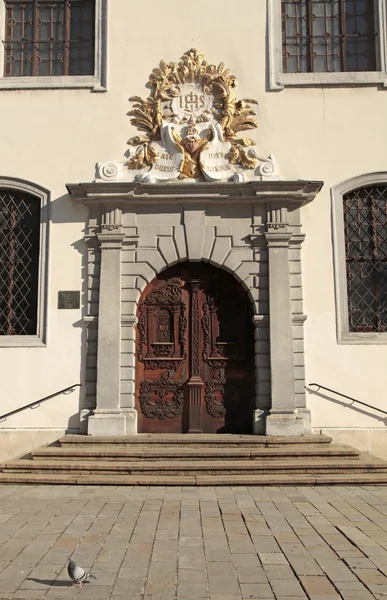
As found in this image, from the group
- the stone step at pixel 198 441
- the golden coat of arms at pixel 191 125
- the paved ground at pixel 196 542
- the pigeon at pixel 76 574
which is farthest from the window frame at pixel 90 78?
the pigeon at pixel 76 574

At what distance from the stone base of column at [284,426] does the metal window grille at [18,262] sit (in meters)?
4.25

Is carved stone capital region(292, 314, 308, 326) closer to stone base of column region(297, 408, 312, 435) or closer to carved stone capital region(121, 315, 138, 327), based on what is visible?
stone base of column region(297, 408, 312, 435)

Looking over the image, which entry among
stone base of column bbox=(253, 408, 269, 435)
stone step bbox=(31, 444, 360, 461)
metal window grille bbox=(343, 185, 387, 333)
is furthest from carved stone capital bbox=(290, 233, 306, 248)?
stone step bbox=(31, 444, 360, 461)

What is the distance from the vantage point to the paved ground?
459 cm

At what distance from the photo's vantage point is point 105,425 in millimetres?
9484

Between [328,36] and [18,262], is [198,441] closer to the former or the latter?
[18,262]

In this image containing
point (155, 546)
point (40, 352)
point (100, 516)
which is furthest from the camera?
point (40, 352)

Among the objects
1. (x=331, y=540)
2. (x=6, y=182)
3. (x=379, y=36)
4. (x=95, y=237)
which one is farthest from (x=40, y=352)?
(x=379, y=36)

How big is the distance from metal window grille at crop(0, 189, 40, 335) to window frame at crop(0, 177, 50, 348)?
16 centimetres

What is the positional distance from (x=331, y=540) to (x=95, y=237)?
625 centimetres

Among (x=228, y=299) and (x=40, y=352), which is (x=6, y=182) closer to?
(x=40, y=352)

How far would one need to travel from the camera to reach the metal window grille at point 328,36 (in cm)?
1088

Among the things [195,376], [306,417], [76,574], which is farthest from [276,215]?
[76,574]

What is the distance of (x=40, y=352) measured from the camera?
9.93 meters
